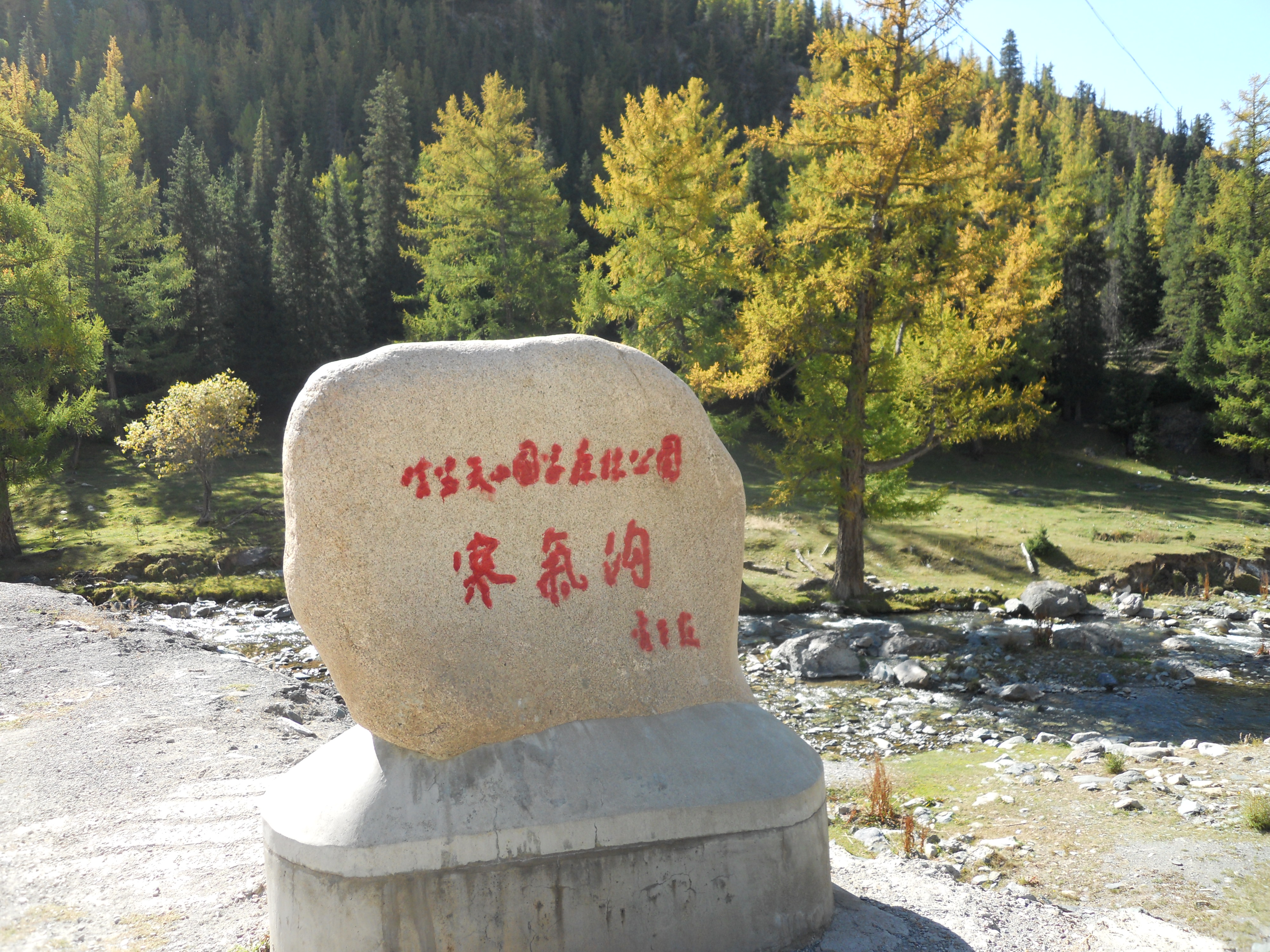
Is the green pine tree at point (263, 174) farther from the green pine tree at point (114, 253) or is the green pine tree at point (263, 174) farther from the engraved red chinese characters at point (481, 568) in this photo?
the engraved red chinese characters at point (481, 568)

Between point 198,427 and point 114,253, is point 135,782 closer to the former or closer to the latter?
point 198,427

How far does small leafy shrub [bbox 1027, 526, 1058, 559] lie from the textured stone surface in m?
16.1

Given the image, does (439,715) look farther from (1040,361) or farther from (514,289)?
(1040,361)

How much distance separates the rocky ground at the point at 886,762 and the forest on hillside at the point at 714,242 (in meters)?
4.61

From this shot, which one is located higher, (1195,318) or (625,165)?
(625,165)

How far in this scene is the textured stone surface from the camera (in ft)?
15.5

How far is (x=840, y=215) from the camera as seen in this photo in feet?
50.2

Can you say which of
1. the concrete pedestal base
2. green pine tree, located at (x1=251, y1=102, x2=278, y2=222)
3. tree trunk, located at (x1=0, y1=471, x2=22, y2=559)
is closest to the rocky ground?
the concrete pedestal base

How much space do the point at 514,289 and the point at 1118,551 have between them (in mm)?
16546

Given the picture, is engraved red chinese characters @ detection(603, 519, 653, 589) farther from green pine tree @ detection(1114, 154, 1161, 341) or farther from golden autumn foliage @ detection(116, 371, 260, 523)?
green pine tree @ detection(1114, 154, 1161, 341)

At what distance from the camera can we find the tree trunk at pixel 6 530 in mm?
19484

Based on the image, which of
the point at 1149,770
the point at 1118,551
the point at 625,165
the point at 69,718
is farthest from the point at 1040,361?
the point at 69,718

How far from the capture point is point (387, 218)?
3806 cm
